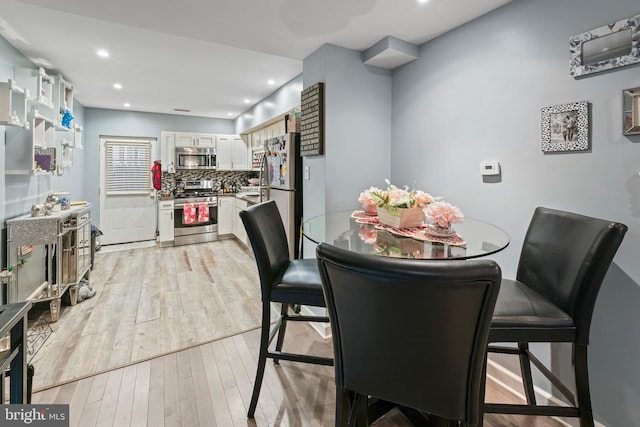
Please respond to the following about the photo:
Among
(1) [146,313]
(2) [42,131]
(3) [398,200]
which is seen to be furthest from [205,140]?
(3) [398,200]

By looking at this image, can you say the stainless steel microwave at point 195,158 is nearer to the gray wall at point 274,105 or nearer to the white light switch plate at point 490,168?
the gray wall at point 274,105

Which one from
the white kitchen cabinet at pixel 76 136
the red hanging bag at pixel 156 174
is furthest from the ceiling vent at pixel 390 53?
the red hanging bag at pixel 156 174

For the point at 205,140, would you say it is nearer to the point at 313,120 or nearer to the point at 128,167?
the point at 128,167

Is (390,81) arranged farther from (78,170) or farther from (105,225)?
(105,225)

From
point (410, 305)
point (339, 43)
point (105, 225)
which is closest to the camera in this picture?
point (410, 305)

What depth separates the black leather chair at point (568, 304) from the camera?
1155 millimetres

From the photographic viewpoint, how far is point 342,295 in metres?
0.93

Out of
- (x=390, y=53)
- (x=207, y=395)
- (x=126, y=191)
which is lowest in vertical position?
(x=207, y=395)

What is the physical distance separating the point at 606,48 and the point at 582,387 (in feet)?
4.87

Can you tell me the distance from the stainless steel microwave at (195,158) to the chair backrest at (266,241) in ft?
14.6

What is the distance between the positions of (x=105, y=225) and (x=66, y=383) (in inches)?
177

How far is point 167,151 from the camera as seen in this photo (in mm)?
5637

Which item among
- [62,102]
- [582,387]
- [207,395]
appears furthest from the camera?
[62,102]

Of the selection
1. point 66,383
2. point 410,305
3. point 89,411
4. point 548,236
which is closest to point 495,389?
point 548,236
